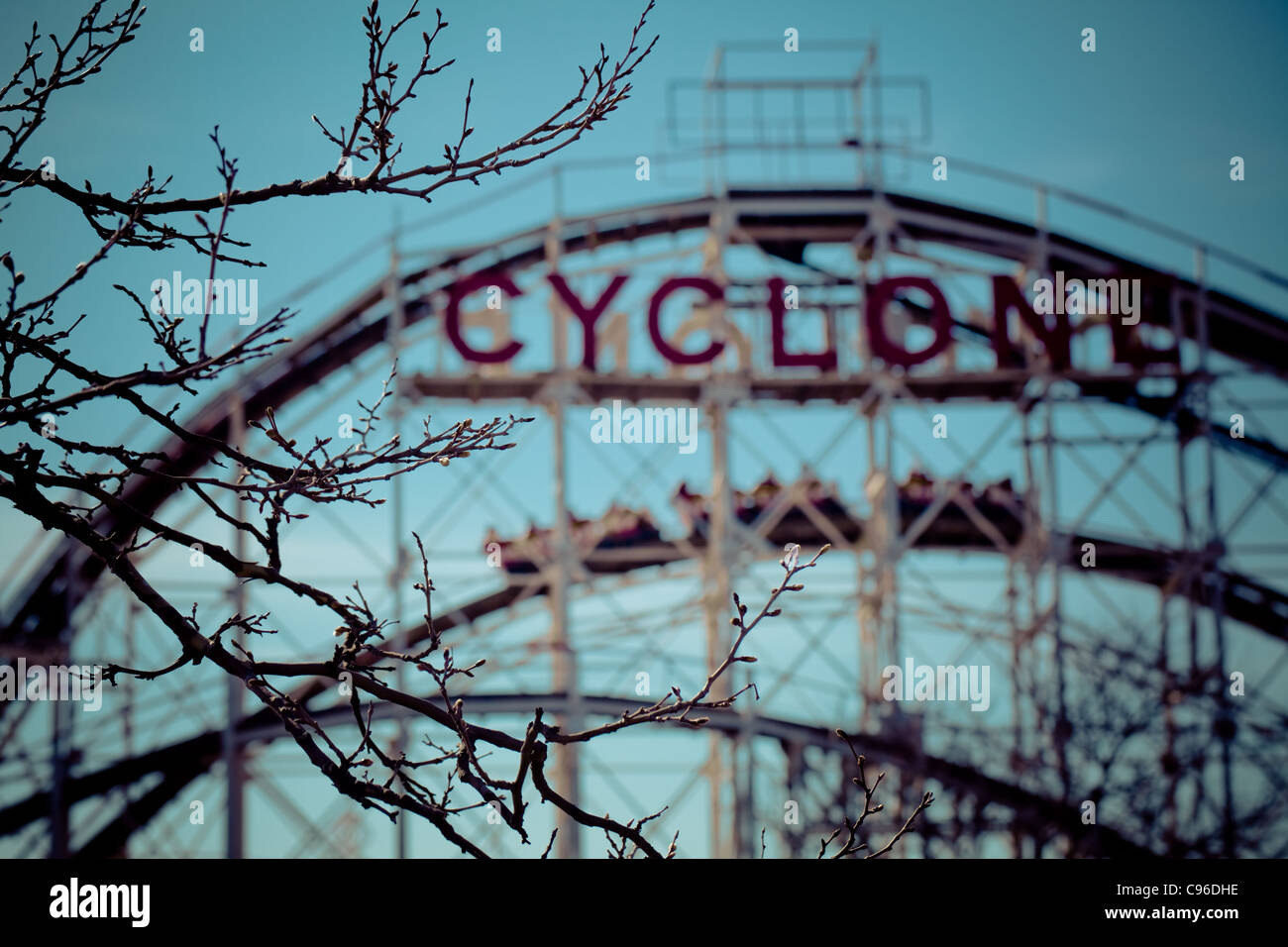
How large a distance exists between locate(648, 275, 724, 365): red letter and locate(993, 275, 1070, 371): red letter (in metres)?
3.40

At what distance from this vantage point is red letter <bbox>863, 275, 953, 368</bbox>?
1981 centimetres

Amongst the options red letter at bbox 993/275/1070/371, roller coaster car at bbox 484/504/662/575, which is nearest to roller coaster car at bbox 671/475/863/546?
roller coaster car at bbox 484/504/662/575

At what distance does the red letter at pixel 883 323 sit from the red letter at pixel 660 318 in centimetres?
185

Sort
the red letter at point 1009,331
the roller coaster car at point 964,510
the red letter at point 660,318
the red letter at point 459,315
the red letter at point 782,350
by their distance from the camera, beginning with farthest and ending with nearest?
1. the roller coaster car at point 964,510
2. the red letter at point 1009,331
3. the red letter at point 782,350
4. the red letter at point 660,318
5. the red letter at point 459,315

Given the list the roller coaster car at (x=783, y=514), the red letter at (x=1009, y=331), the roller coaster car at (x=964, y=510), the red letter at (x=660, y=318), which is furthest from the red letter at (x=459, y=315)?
the red letter at (x=1009, y=331)

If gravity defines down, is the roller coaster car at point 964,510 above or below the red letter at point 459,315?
below

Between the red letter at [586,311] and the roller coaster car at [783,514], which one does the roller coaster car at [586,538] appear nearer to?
the roller coaster car at [783,514]

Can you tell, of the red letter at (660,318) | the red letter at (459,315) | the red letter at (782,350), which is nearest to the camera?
the red letter at (459,315)

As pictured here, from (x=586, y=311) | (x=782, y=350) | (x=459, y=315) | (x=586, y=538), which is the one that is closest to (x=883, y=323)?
(x=782, y=350)

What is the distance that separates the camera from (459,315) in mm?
19531

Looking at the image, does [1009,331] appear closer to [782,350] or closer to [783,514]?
[782,350]

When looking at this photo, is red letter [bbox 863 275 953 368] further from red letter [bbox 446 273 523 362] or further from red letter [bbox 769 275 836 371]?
red letter [bbox 446 273 523 362]

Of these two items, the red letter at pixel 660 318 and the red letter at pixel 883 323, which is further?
the red letter at pixel 883 323

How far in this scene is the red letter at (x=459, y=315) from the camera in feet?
63.6
